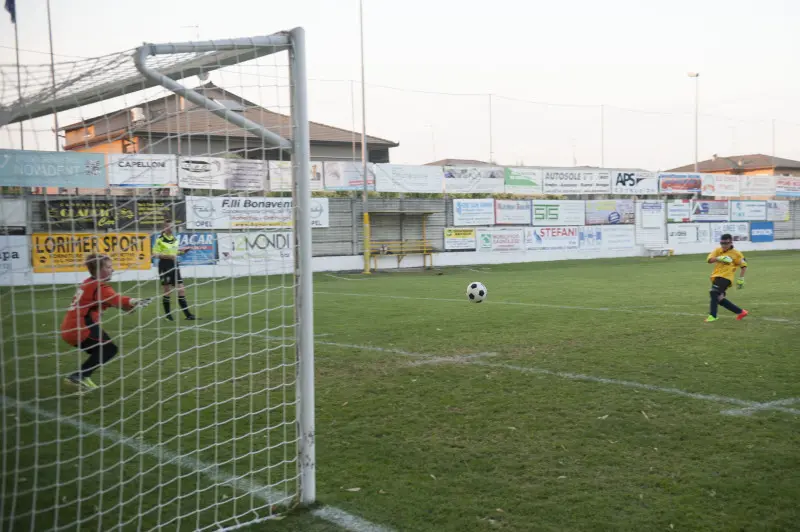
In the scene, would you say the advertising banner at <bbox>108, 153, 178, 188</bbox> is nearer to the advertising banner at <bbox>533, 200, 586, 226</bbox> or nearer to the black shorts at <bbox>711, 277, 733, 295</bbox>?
the black shorts at <bbox>711, 277, 733, 295</bbox>

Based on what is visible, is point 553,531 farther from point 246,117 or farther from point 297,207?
point 246,117

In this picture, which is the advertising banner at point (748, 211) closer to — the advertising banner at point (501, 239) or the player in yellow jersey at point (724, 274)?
the advertising banner at point (501, 239)

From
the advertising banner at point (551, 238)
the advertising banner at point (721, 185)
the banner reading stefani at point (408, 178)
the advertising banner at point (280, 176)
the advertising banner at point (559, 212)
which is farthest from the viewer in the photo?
the advertising banner at point (721, 185)

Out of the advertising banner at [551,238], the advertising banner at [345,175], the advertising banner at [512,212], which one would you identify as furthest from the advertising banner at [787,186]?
the advertising banner at [345,175]

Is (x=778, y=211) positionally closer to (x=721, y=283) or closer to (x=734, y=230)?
(x=734, y=230)

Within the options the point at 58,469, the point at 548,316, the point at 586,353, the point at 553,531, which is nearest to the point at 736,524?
the point at 553,531

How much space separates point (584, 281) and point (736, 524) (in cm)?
1611

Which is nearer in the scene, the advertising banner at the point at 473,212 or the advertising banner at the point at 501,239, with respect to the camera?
the advertising banner at the point at 473,212

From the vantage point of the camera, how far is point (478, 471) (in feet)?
14.6

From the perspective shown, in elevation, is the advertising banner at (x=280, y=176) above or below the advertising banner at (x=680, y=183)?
below

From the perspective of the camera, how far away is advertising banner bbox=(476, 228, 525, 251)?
93.3ft

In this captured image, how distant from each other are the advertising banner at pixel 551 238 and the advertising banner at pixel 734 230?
9.02m

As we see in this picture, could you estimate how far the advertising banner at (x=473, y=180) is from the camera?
91.6ft

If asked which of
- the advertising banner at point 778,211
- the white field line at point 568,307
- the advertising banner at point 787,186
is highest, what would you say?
the advertising banner at point 787,186
